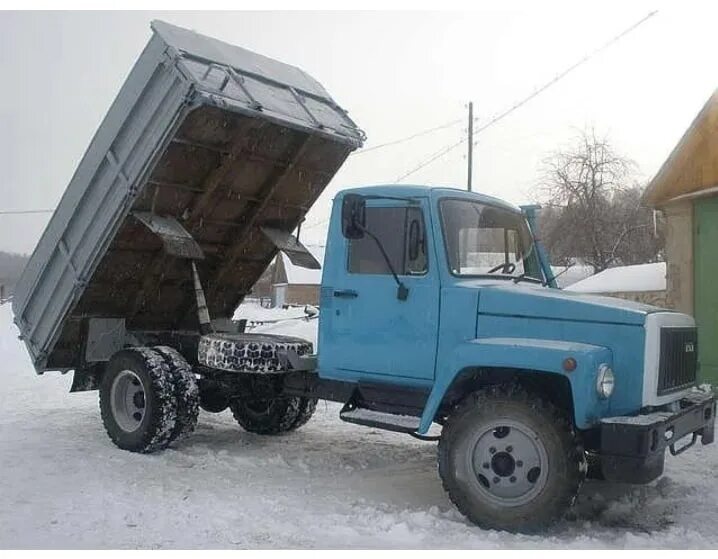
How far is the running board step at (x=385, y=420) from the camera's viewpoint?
5.72 metres

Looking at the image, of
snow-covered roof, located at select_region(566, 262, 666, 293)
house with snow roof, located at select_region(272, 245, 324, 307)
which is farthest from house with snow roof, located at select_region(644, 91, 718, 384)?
house with snow roof, located at select_region(272, 245, 324, 307)

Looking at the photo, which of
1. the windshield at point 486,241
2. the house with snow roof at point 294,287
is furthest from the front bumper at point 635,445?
the house with snow roof at point 294,287

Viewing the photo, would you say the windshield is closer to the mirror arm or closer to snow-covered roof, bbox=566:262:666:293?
the mirror arm

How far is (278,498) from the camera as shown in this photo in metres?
5.88

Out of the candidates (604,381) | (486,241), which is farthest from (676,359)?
(486,241)

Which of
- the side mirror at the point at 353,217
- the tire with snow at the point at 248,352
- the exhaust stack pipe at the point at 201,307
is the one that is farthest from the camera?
the exhaust stack pipe at the point at 201,307

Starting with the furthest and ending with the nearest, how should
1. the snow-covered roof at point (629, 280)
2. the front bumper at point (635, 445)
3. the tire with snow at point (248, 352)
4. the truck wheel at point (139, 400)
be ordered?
the snow-covered roof at point (629, 280) < the truck wheel at point (139, 400) < the tire with snow at point (248, 352) < the front bumper at point (635, 445)

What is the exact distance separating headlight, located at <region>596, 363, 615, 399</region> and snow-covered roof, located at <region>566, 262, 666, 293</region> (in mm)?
9005

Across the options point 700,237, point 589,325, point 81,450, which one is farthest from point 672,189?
point 81,450

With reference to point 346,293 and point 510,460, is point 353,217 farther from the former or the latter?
point 510,460

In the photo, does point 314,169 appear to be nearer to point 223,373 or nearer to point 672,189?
point 223,373

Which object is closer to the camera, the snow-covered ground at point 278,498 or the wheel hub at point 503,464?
the snow-covered ground at point 278,498

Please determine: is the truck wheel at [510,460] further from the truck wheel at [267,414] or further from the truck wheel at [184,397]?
the truck wheel at [267,414]

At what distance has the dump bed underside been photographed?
697 centimetres
